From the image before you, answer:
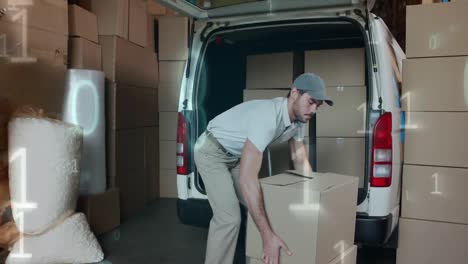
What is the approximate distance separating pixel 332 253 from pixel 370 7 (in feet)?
4.40

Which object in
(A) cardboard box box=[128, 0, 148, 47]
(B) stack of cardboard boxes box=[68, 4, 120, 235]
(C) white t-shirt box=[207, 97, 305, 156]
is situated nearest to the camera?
(C) white t-shirt box=[207, 97, 305, 156]

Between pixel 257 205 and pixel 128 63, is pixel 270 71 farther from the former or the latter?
pixel 257 205

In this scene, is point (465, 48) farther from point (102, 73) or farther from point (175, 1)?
point (102, 73)

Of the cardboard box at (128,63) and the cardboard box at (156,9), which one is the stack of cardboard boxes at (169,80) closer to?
the cardboard box at (156,9)

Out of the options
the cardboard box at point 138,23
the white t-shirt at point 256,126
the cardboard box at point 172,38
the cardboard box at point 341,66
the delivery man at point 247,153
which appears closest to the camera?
the delivery man at point 247,153

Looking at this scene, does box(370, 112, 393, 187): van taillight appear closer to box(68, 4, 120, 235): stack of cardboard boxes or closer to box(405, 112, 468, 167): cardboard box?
box(405, 112, 468, 167): cardboard box

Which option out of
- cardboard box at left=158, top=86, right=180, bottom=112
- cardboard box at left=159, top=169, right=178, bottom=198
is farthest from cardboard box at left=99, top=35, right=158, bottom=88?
cardboard box at left=159, top=169, right=178, bottom=198

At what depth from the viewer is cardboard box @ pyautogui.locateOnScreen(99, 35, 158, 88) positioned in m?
3.65

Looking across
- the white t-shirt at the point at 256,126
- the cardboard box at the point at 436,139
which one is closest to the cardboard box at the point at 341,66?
the cardboard box at the point at 436,139

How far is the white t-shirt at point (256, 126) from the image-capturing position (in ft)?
6.48

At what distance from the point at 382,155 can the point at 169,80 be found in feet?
9.07

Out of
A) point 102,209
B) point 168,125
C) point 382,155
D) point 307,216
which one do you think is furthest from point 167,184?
point 307,216

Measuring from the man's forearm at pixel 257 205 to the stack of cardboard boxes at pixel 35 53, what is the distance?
163 centimetres

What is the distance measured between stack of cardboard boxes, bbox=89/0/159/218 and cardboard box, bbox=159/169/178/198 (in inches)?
3.2
